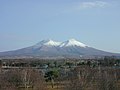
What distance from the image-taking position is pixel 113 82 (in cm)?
2575

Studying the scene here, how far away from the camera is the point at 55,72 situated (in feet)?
163

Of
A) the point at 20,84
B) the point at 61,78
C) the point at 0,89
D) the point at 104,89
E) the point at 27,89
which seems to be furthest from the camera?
the point at 61,78

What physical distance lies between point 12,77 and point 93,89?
15808 mm

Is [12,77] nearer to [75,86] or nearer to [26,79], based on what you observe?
[26,79]

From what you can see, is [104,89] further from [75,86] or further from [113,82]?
[75,86]

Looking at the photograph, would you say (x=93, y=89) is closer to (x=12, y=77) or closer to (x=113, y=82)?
(x=113, y=82)

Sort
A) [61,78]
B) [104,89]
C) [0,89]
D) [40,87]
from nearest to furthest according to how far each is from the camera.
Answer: [0,89] → [104,89] → [40,87] → [61,78]

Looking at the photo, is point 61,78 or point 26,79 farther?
point 61,78

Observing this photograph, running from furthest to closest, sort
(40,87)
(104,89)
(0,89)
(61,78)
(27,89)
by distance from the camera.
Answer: (61,78)
(27,89)
(40,87)
(104,89)
(0,89)

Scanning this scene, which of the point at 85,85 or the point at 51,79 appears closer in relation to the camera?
the point at 85,85

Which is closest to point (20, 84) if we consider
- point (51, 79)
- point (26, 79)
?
point (26, 79)

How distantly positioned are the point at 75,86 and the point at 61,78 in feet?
83.0

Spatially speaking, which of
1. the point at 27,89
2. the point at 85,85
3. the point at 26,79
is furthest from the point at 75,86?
the point at 26,79

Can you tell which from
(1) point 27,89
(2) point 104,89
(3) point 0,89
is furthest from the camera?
(1) point 27,89
